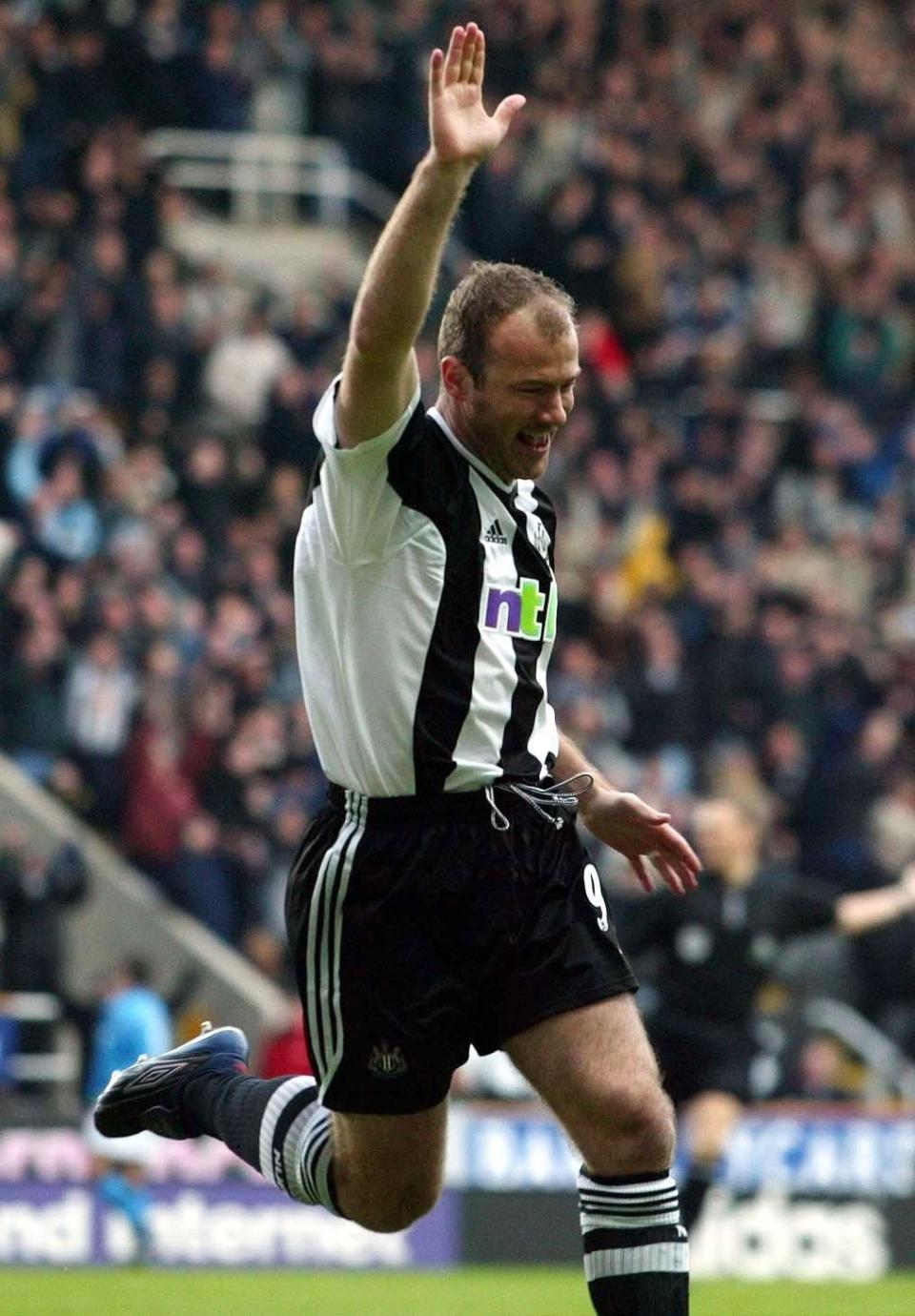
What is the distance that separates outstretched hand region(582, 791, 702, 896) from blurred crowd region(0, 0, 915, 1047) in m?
9.20

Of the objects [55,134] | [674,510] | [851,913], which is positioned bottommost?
[851,913]

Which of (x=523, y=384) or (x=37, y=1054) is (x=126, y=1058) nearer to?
(x=37, y=1054)

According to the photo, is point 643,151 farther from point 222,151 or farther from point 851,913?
point 851,913

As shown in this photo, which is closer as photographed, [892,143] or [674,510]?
[674,510]

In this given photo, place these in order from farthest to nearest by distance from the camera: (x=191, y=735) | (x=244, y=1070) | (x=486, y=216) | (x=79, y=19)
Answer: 1. (x=486, y=216)
2. (x=79, y=19)
3. (x=191, y=735)
4. (x=244, y=1070)

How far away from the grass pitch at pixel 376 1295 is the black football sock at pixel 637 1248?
160 inches

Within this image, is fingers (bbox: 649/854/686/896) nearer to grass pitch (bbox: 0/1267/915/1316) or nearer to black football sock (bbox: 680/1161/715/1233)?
grass pitch (bbox: 0/1267/915/1316)

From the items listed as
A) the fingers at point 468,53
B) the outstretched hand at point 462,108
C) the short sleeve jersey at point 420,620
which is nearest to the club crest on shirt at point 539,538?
the short sleeve jersey at point 420,620

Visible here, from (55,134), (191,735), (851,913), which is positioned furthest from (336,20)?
(851,913)

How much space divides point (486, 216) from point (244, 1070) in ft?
45.8

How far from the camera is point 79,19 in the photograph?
61.7 feet

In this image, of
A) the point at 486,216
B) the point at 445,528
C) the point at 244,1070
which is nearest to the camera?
the point at 445,528

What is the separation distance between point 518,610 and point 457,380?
20.9 inches

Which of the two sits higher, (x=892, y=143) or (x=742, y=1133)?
(x=892, y=143)
